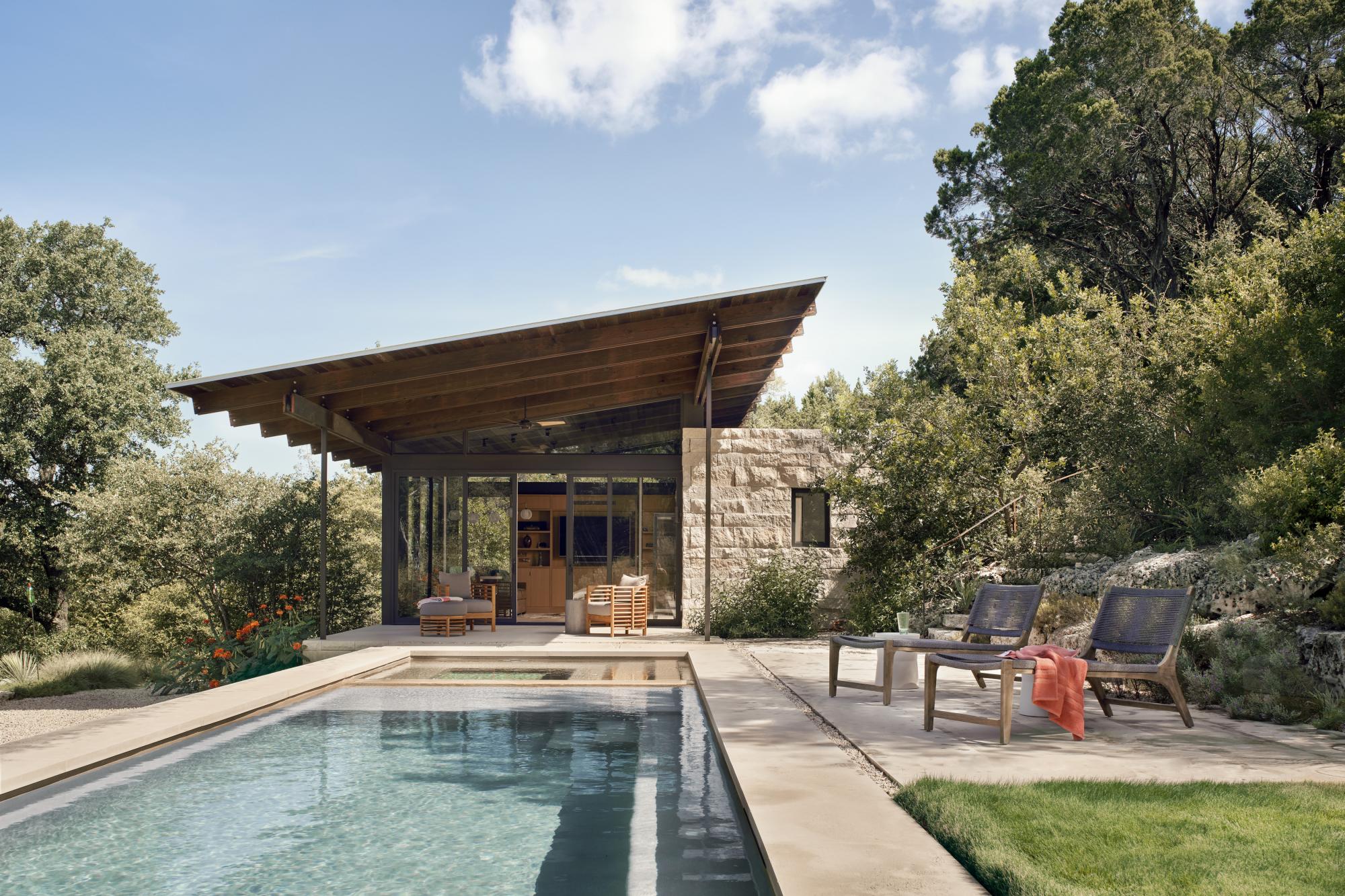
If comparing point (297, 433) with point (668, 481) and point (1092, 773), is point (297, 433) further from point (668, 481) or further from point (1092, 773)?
point (1092, 773)

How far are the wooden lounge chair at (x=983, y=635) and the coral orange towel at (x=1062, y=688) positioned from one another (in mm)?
873

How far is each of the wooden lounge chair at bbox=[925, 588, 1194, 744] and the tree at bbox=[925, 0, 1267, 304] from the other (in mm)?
13707

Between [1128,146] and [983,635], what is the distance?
44.6 ft

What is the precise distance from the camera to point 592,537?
13539 mm

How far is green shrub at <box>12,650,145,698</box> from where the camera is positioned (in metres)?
11.9

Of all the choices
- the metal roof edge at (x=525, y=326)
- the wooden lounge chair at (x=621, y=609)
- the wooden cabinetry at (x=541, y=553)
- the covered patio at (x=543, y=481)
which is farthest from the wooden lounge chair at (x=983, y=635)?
the wooden cabinetry at (x=541, y=553)

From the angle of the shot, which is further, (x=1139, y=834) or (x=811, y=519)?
(x=811, y=519)

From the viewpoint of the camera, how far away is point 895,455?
1155 cm

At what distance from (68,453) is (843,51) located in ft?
55.6

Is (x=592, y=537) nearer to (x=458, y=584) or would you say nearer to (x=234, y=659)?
(x=458, y=584)

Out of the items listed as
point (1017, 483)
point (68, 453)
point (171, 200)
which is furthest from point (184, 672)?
point (171, 200)

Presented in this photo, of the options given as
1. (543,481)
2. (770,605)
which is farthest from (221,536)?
(770,605)

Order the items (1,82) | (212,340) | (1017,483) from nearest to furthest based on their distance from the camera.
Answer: (1017,483) < (1,82) < (212,340)

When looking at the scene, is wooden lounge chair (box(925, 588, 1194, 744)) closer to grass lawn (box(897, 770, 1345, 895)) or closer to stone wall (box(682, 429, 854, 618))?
grass lawn (box(897, 770, 1345, 895))
